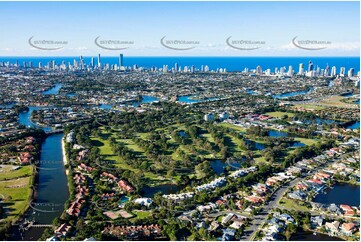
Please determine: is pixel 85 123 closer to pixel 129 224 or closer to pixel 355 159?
pixel 129 224

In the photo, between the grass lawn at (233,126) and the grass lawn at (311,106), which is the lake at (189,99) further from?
the grass lawn at (233,126)

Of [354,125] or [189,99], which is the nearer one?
[354,125]

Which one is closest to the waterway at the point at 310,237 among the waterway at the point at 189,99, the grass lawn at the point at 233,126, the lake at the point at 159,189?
the lake at the point at 159,189

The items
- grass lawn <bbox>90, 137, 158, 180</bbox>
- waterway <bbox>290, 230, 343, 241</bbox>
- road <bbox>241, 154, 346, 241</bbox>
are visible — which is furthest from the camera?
grass lawn <bbox>90, 137, 158, 180</bbox>

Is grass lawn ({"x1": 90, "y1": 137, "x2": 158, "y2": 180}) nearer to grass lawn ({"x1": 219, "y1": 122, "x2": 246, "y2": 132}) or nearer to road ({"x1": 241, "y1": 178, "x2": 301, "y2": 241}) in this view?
road ({"x1": 241, "y1": 178, "x2": 301, "y2": 241})

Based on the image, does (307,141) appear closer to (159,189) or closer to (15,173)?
(159,189)

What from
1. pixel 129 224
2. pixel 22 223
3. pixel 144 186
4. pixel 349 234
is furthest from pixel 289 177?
pixel 22 223

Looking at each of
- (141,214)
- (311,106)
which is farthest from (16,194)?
(311,106)

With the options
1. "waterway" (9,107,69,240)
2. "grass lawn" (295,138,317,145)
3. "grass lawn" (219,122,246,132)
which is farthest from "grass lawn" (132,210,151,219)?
"grass lawn" (219,122,246,132)
